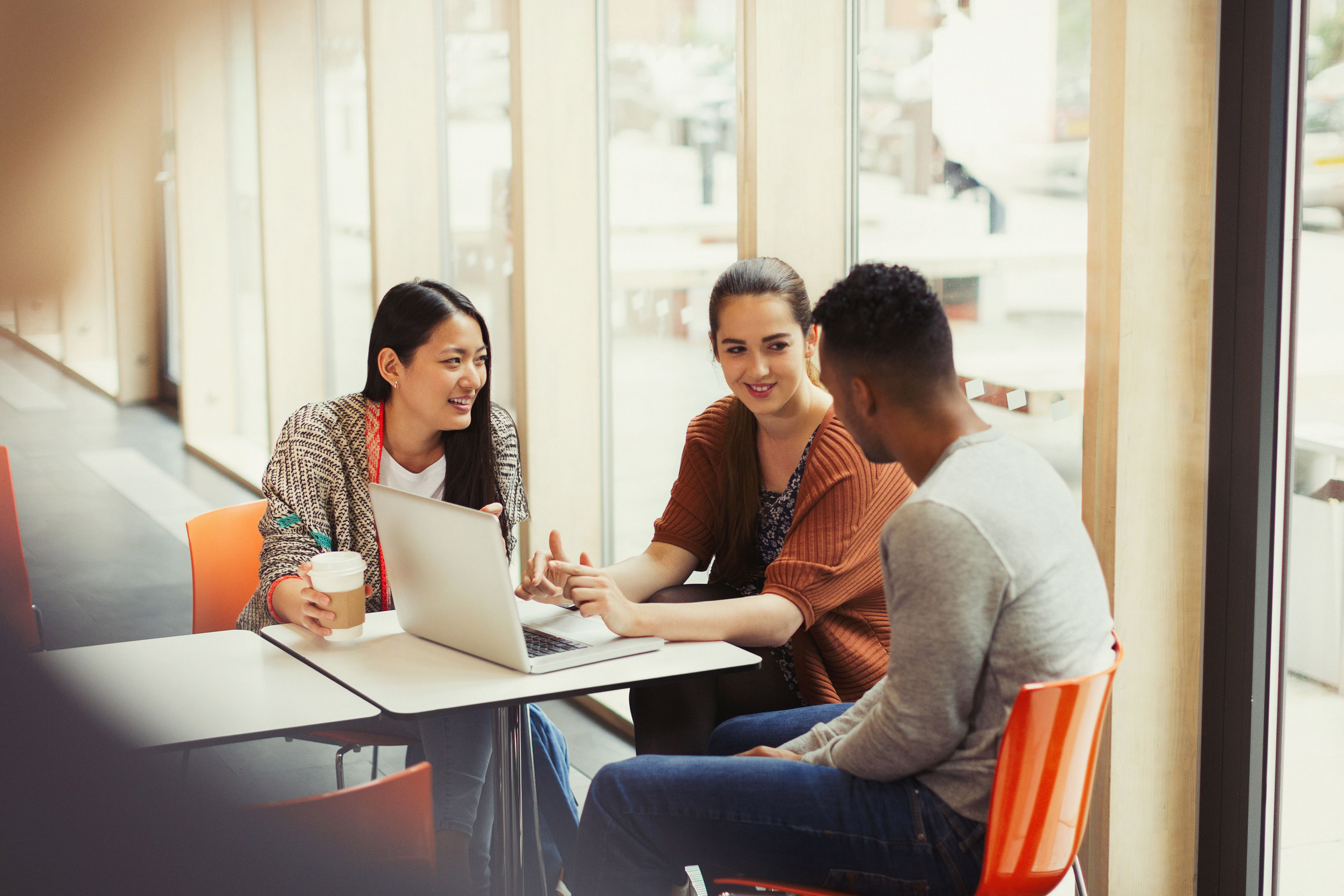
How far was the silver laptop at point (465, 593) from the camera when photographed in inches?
65.3

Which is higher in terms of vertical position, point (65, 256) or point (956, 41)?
point (956, 41)

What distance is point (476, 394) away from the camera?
93.8 inches

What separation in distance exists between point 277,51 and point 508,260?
13.8ft

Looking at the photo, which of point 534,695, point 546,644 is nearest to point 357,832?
point 534,695

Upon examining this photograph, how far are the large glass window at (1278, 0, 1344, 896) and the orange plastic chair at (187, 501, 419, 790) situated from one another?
5.76 ft

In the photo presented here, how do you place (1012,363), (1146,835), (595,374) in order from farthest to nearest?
(595,374) < (1012,363) < (1146,835)

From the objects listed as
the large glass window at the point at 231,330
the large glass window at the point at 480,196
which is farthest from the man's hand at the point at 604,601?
the large glass window at the point at 231,330

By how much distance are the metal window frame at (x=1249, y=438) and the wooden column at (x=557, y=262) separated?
1949mm

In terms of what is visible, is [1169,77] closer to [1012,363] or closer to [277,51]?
[1012,363]

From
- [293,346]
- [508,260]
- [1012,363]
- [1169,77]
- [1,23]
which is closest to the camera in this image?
[1,23]

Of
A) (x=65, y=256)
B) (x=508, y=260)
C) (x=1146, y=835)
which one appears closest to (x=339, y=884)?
(x=65, y=256)

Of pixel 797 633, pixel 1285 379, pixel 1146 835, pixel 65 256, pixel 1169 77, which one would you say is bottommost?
pixel 1146 835

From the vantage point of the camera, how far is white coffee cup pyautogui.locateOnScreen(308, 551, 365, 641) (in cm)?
183

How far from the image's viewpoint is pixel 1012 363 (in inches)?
91.0
